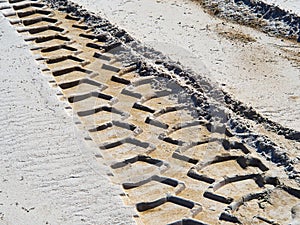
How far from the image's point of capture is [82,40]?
37.3 feet

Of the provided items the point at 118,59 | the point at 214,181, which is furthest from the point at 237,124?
the point at 118,59

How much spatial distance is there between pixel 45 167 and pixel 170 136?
5.62 ft

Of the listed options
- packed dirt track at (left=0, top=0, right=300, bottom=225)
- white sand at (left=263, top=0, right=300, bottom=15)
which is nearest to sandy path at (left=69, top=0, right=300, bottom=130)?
packed dirt track at (left=0, top=0, right=300, bottom=225)

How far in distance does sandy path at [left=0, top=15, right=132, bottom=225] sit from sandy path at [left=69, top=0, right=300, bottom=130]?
7.40 feet

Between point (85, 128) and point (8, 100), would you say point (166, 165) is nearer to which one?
point (85, 128)

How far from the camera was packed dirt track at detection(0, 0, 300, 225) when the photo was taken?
7.43 m

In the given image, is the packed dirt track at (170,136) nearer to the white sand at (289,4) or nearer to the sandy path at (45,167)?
the sandy path at (45,167)

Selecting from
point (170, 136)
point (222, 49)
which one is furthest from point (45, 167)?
point (222, 49)

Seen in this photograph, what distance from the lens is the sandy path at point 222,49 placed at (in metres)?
9.45

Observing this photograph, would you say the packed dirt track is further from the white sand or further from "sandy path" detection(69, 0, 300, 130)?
the white sand

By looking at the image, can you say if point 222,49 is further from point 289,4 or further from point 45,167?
point 45,167

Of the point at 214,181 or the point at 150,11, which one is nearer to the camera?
the point at 214,181

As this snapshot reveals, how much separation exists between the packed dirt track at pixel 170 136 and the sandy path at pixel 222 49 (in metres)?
0.35

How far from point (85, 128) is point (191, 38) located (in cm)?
319
